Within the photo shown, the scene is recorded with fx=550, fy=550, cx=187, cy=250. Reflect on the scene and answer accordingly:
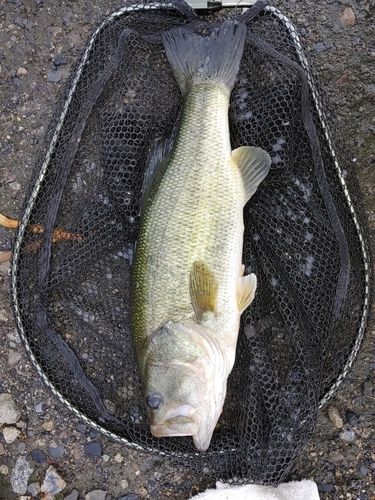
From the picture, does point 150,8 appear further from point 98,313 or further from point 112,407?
point 112,407

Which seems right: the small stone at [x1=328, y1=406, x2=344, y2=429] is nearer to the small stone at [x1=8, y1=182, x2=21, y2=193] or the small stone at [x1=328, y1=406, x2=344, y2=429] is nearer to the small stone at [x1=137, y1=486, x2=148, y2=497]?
the small stone at [x1=137, y1=486, x2=148, y2=497]

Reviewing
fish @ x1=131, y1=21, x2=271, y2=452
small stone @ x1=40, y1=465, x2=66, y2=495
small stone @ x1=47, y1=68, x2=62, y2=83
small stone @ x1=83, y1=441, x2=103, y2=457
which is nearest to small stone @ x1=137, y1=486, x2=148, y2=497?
small stone @ x1=83, y1=441, x2=103, y2=457

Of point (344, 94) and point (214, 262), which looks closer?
point (214, 262)

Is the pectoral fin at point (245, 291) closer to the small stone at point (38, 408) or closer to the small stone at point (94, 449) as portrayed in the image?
the small stone at point (94, 449)

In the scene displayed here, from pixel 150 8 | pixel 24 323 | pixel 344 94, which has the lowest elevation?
pixel 24 323

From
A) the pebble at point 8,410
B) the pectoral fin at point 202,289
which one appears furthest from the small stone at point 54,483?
the pectoral fin at point 202,289

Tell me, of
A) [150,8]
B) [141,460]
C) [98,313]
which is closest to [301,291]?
[98,313]
